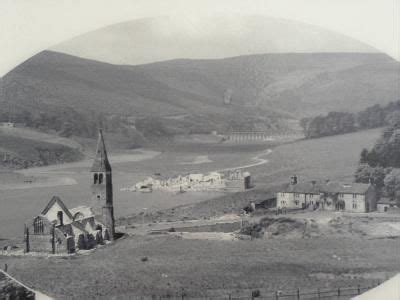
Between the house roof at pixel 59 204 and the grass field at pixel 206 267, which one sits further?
the house roof at pixel 59 204

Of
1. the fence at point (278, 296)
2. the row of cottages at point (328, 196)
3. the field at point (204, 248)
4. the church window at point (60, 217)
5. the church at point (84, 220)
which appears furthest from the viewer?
the row of cottages at point (328, 196)

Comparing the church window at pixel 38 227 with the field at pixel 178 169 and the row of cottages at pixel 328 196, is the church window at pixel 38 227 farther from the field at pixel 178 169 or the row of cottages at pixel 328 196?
the row of cottages at pixel 328 196

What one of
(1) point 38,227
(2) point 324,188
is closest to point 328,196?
(2) point 324,188

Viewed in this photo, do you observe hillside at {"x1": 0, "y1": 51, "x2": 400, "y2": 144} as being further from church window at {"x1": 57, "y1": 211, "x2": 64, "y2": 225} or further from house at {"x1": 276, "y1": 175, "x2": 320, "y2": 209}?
church window at {"x1": 57, "y1": 211, "x2": 64, "y2": 225}

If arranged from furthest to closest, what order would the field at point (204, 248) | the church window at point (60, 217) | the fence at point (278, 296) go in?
the church window at point (60, 217)
the field at point (204, 248)
the fence at point (278, 296)

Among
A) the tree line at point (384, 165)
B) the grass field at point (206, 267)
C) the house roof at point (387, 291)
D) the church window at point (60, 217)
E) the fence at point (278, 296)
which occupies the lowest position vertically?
the house roof at point (387, 291)

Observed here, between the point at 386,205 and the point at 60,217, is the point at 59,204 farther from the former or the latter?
the point at 386,205

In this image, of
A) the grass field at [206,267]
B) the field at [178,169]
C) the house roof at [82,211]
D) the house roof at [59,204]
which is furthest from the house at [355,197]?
the house roof at [59,204]

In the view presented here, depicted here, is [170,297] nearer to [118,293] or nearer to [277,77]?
[118,293]
